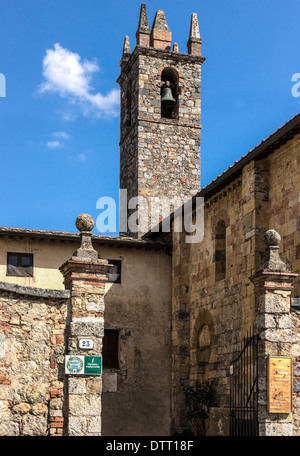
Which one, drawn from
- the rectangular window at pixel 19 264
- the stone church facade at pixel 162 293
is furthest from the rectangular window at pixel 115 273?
the rectangular window at pixel 19 264

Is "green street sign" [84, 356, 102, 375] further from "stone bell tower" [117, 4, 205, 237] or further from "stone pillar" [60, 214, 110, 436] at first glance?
"stone bell tower" [117, 4, 205, 237]

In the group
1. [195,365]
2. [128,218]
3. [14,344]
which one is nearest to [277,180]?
[195,365]

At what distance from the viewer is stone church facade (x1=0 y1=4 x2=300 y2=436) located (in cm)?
1001

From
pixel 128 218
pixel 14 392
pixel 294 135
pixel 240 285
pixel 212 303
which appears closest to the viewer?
pixel 14 392

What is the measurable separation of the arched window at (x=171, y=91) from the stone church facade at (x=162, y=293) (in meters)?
0.07

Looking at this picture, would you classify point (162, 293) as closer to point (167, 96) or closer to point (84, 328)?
point (167, 96)

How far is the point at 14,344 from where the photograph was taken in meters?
9.85

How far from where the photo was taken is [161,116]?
24.4 metres

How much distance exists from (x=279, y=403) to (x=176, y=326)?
8.44 m

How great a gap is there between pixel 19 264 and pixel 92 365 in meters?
8.51

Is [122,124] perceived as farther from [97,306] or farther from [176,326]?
[97,306]

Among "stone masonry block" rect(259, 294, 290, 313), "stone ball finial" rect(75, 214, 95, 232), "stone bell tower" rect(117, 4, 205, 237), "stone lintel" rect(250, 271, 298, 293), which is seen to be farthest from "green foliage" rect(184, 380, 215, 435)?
"stone bell tower" rect(117, 4, 205, 237)

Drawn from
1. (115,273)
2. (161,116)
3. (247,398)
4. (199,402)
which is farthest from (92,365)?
(161,116)

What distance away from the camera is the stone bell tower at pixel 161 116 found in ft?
76.2
